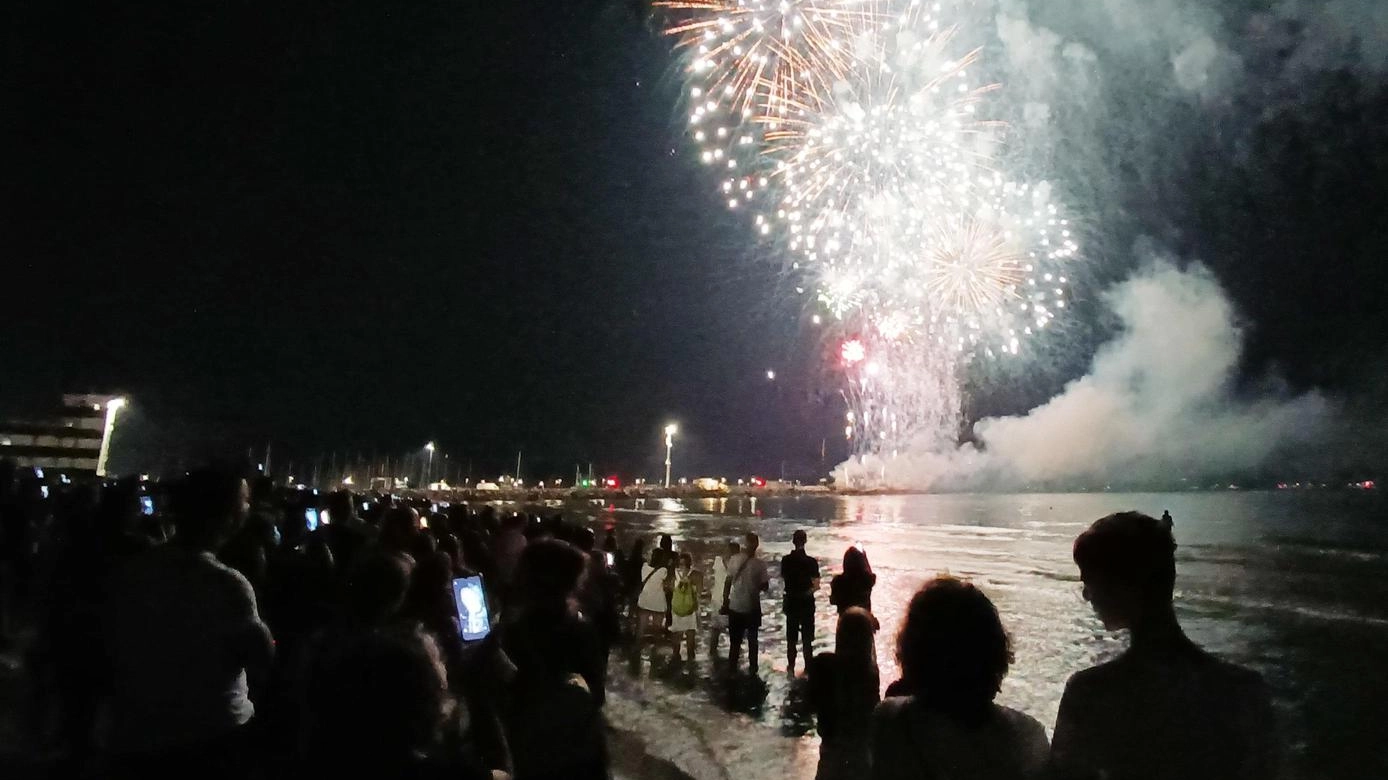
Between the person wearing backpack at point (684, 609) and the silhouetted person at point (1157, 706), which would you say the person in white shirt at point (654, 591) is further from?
the silhouetted person at point (1157, 706)

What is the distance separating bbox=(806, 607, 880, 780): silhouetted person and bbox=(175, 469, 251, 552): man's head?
8.81ft

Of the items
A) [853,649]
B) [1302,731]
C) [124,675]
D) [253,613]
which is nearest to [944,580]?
[853,649]

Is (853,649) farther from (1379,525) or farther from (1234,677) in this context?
(1379,525)

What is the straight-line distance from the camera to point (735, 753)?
24.3 ft

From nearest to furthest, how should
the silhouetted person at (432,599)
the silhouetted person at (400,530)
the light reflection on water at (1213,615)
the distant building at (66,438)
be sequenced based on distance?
the silhouetted person at (432,599), the silhouetted person at (400,530), the light reflection on water at (1213,615), the distant building at (66,438)

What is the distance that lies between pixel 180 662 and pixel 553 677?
4.17 feet

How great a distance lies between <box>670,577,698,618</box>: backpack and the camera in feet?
35.8

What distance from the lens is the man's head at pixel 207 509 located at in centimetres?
332

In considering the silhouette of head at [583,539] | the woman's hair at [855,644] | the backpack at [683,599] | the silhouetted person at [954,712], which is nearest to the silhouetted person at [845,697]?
the woman's hair at [855,644]

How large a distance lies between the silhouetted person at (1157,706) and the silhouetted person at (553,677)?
4.97 ft

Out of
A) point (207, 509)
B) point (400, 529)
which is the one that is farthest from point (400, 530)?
point (207, 509)

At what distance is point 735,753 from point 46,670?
4.82 metres

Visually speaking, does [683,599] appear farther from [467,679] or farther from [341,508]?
[467,679]

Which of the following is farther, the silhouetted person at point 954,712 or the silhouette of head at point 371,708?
the silhouetted person at point 954,712
